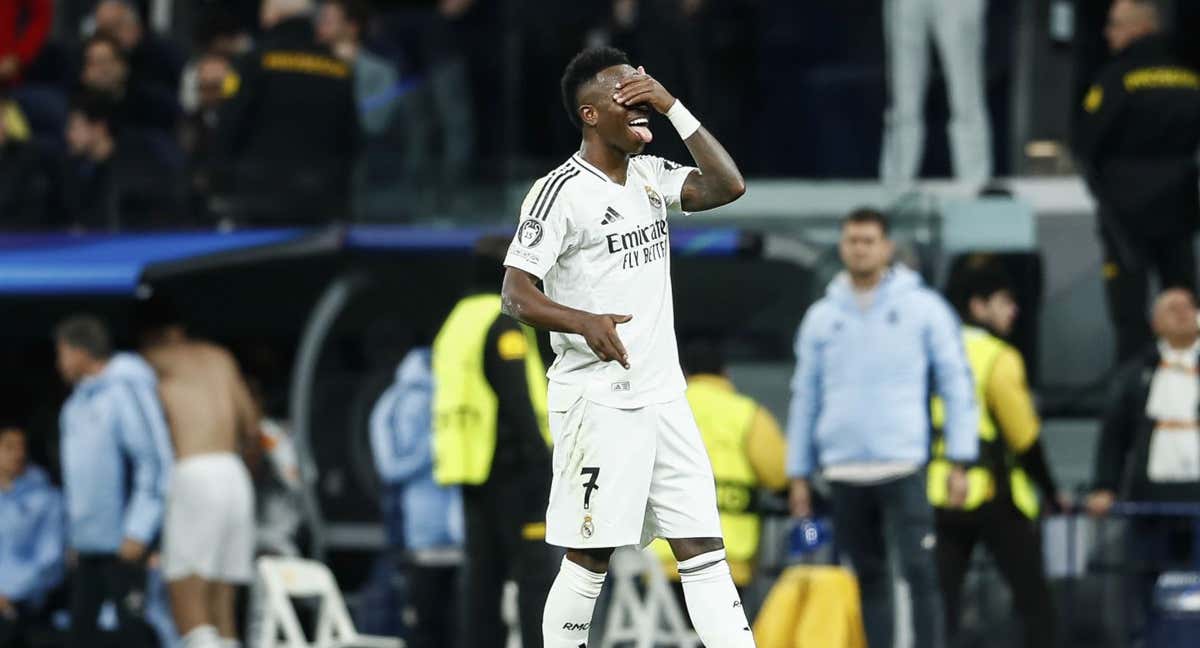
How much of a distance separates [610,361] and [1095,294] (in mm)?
5904

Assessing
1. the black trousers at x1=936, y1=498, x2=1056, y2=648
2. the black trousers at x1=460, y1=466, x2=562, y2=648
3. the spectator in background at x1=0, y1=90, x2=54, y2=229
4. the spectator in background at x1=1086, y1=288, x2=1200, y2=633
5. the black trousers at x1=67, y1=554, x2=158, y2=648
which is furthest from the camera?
the spectator in background at x1=0, y1=90, x2=54, y2=229

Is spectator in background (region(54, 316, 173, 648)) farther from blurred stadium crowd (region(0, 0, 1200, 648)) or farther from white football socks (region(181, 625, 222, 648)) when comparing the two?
white football socks (region(181, 625, 222, 648))

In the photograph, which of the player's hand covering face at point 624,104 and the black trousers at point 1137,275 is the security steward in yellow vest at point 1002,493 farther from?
the player's hand covering face at point 624,104

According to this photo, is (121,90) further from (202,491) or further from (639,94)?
(639,94)

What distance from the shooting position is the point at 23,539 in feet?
43.1

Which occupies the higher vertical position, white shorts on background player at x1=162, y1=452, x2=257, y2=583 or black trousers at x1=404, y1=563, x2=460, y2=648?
white shorts on background player at x1=162, y1=452, x2=257, y2=583

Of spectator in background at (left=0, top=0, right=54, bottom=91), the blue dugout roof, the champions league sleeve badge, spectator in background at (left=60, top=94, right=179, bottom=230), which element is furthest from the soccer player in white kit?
spectator in background at (left=0, top=0, right=54, bottom=91)

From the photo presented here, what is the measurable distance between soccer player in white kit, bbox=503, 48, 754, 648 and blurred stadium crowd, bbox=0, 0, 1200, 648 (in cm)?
188

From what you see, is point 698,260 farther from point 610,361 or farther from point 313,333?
point 610,361

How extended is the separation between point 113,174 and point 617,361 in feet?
23.5

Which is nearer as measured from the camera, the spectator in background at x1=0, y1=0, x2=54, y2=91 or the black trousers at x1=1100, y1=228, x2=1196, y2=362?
the black trousers at x1=1100, y1=228, x2=1196, y2=362

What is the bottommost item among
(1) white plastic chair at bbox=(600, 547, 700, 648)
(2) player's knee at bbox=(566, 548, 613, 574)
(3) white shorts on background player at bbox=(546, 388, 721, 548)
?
(1) white plastic chair at bbox=(600, 547, 700, 648)

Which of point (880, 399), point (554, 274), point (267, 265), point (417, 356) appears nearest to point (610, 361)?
point (554, 274)

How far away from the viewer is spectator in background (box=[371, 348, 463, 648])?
452 inches
